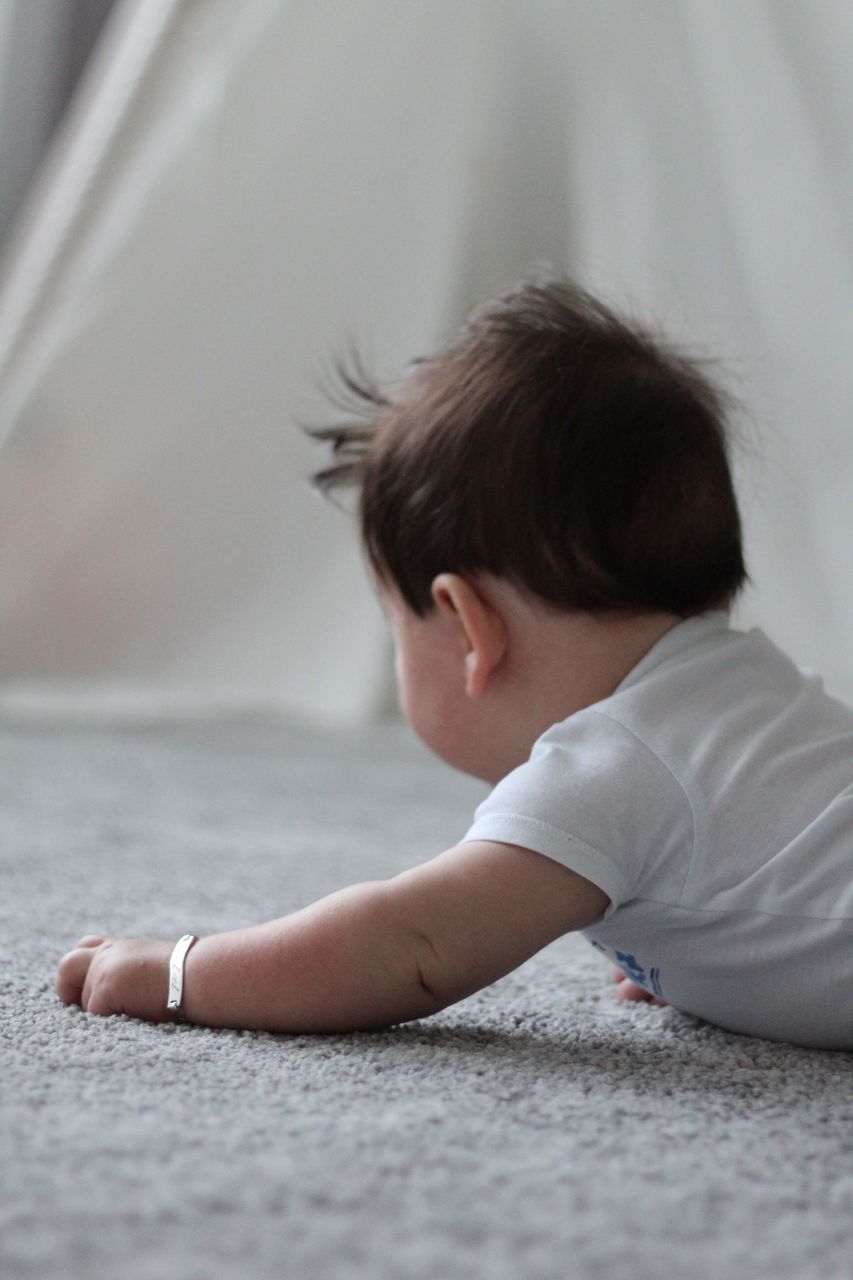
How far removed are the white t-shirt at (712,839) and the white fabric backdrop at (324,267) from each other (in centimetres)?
102

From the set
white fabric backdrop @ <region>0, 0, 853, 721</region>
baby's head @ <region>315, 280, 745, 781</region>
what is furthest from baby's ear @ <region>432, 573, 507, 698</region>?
white fabric backdrop @ <region>0, 0, 853, 721</region>

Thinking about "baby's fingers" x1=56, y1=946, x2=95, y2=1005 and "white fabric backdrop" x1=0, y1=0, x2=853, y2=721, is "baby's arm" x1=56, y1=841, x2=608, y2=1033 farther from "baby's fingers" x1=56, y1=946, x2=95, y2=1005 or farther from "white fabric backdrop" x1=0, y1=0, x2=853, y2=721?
"white fabric backdrop" x1=0, y1=0, x2=853, y2=721

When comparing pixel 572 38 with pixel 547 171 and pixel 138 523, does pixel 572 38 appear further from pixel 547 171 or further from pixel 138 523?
pixel 138 523

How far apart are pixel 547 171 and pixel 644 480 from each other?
148 centimetres

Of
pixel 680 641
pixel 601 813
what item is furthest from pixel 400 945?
pixel 680 641

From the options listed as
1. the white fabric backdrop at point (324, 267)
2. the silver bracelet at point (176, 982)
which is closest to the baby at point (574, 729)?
the silver bracelet at point (176, 982)

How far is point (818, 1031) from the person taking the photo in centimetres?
63

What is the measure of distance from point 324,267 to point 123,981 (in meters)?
1.47

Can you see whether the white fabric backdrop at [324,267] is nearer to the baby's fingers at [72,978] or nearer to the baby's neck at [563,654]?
the baby's neck at [563,654]

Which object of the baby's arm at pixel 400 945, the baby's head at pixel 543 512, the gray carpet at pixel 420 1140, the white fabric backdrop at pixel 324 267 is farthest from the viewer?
the white fabric backdrop at pixel 324 267

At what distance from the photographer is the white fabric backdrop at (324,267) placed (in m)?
1.70

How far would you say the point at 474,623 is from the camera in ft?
2.35

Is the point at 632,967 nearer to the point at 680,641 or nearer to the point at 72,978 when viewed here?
the point at 680,641

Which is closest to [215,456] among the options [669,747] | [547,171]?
[547,171]
